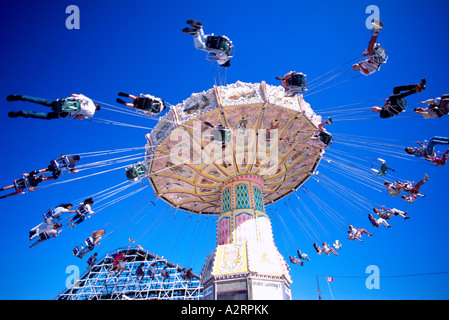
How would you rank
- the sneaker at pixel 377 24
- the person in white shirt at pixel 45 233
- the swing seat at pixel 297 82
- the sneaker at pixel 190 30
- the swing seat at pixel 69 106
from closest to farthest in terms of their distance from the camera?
the swing seat at pixel 69 106 → the sneaker at pixel 377 24 → the sneaker at pixel 190 30 → the swing seat at pixel 297 82 → the person in white shirt at pixel 45 233

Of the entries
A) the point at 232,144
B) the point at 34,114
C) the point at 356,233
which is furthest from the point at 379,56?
the point at 34,114

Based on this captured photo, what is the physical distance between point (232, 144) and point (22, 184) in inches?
310

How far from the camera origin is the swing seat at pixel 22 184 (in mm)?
7332

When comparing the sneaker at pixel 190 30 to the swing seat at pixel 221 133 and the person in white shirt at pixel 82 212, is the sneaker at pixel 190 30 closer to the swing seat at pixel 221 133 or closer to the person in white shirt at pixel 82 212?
the swing seat at pixel 221 133

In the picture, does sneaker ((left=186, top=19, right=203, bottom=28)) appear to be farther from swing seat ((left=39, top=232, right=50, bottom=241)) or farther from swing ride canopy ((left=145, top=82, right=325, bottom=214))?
swing seat ((left=39, top=232, right=50, bottom=241))

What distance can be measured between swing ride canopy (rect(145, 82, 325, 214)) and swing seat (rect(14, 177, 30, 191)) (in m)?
5.03

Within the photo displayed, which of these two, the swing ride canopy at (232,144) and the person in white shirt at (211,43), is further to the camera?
the swing ride canopy at (232,144)

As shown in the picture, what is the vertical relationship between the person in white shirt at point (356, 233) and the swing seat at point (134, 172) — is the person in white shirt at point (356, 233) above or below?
below

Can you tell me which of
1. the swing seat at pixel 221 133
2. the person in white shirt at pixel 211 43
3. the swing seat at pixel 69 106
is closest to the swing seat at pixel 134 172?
the swing seat at pixel 221 133

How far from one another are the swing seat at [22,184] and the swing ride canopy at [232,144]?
5028 millimetres

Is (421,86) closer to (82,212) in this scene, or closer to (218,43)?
(218,43)

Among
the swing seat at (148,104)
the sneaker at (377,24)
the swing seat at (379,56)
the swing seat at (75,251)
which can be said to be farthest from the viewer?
the swing seat at (75,251)
